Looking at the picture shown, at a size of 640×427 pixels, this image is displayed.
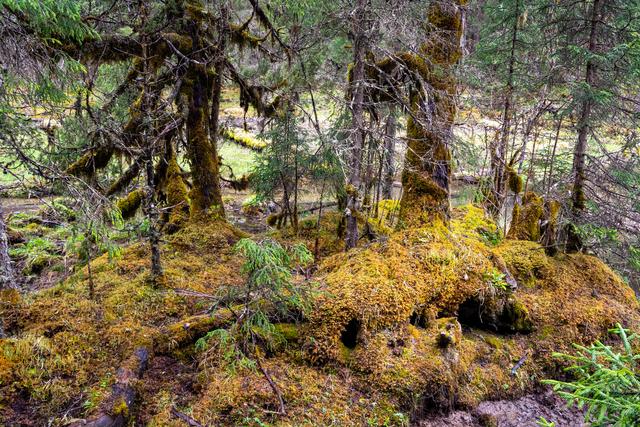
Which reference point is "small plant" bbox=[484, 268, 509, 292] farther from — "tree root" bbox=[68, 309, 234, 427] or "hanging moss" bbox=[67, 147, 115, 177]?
"hanging moss" bbox=[67, 147, 115, 177]

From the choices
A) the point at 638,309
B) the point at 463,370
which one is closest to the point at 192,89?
the point at 463,370

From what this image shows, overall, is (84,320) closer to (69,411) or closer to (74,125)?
(69,411)

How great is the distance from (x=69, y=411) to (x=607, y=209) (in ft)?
29.8

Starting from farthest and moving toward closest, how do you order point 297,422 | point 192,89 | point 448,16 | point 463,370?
point 192,89 < point 448,16 < point 463,370 < point 297,422

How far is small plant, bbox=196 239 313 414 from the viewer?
3980 mm

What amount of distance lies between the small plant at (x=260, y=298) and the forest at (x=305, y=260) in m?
0.03

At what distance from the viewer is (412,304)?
5766 millimetres

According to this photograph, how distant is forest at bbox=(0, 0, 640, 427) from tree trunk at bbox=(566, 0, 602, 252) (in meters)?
0.04

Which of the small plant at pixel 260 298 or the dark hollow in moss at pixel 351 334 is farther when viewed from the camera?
the dark hollow in moss at pixel 351 334

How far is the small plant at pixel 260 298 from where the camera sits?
3.98 metres

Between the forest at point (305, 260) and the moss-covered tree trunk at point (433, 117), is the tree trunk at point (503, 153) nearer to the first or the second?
the forest at point (305, 260)

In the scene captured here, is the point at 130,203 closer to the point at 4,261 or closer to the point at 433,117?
the point at 4,261

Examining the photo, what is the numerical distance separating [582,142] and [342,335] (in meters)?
5.97

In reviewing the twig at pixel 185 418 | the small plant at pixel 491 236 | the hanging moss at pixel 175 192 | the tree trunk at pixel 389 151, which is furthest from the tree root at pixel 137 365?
the small plant at pixel 491 236
